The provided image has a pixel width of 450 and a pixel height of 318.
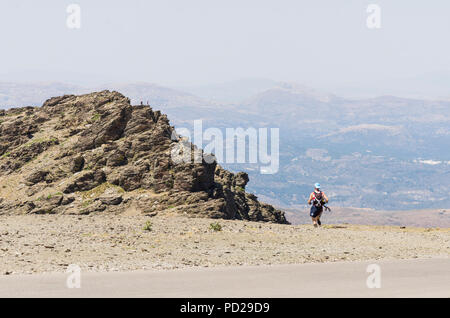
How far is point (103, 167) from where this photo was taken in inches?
1270

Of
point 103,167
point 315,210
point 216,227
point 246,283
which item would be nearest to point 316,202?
point 315,210

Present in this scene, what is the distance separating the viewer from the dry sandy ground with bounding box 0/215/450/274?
55.4 feet

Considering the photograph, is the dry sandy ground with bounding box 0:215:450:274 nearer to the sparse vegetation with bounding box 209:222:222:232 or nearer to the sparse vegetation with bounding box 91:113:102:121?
the sparse vegetation with bounding box 209:222:222:232

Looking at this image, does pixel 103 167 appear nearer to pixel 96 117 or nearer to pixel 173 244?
pixel 96 117

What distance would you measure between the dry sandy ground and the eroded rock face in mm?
2780

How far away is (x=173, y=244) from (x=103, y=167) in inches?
530

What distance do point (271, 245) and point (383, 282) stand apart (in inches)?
284

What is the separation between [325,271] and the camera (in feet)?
51.3

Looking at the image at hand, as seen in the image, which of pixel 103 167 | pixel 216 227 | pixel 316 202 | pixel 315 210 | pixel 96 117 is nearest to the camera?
pixel 216 227

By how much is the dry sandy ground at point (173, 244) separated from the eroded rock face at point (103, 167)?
2.78m

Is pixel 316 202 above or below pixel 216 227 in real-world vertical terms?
above

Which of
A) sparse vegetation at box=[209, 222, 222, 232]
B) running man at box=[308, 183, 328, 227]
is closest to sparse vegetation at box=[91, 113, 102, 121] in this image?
sparse vegetation at box=[209, 222, 222, 232]

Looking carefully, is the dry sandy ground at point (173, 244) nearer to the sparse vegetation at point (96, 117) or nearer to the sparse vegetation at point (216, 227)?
the sparse vegetation at point (216, 227)
